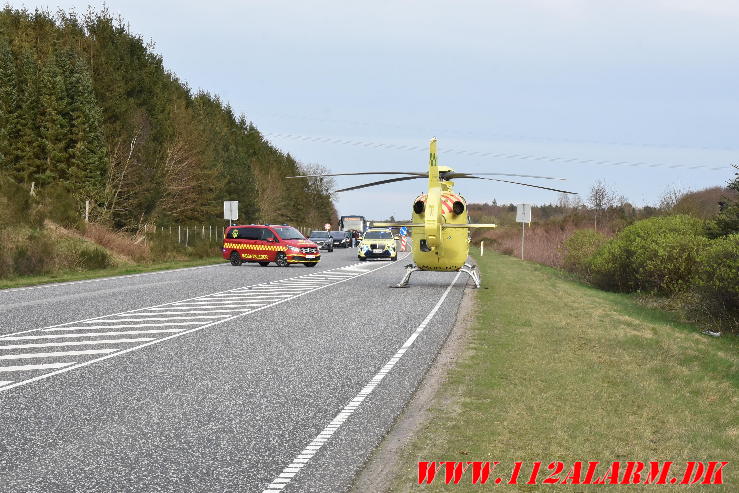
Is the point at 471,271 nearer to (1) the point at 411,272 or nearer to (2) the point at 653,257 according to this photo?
(1) the point at 411,272

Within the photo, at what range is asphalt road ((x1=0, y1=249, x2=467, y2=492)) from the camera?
6.30m

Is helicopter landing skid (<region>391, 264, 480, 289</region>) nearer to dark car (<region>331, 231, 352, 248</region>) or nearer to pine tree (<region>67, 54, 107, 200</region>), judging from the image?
pine tree (<region>67, 54, 107, 200</region>)

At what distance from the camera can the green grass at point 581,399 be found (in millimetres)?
6816

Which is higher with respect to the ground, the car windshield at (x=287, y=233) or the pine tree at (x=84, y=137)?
the pine tree at (x=84, y=137)

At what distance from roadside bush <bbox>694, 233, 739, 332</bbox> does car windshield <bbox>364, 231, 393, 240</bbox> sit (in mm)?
28189

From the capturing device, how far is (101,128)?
46.9 m

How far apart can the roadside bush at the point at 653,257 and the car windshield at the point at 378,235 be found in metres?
17.3

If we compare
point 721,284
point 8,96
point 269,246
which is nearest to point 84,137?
point 8,96

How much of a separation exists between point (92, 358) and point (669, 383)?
24.9 ft

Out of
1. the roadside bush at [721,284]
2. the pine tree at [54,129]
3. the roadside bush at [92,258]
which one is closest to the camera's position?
the roadside bush at [721,284]

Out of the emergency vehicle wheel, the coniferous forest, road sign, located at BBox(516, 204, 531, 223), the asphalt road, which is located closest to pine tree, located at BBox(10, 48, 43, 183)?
the coniferous forest

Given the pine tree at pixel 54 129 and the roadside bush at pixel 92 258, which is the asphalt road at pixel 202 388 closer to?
the roadside bush at pixel 92 258

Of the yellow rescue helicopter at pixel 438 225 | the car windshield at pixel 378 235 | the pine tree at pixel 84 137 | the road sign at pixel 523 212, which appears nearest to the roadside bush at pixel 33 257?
the yellow rescue helicopter at pixel 438 225

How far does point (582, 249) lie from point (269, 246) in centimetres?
1371
